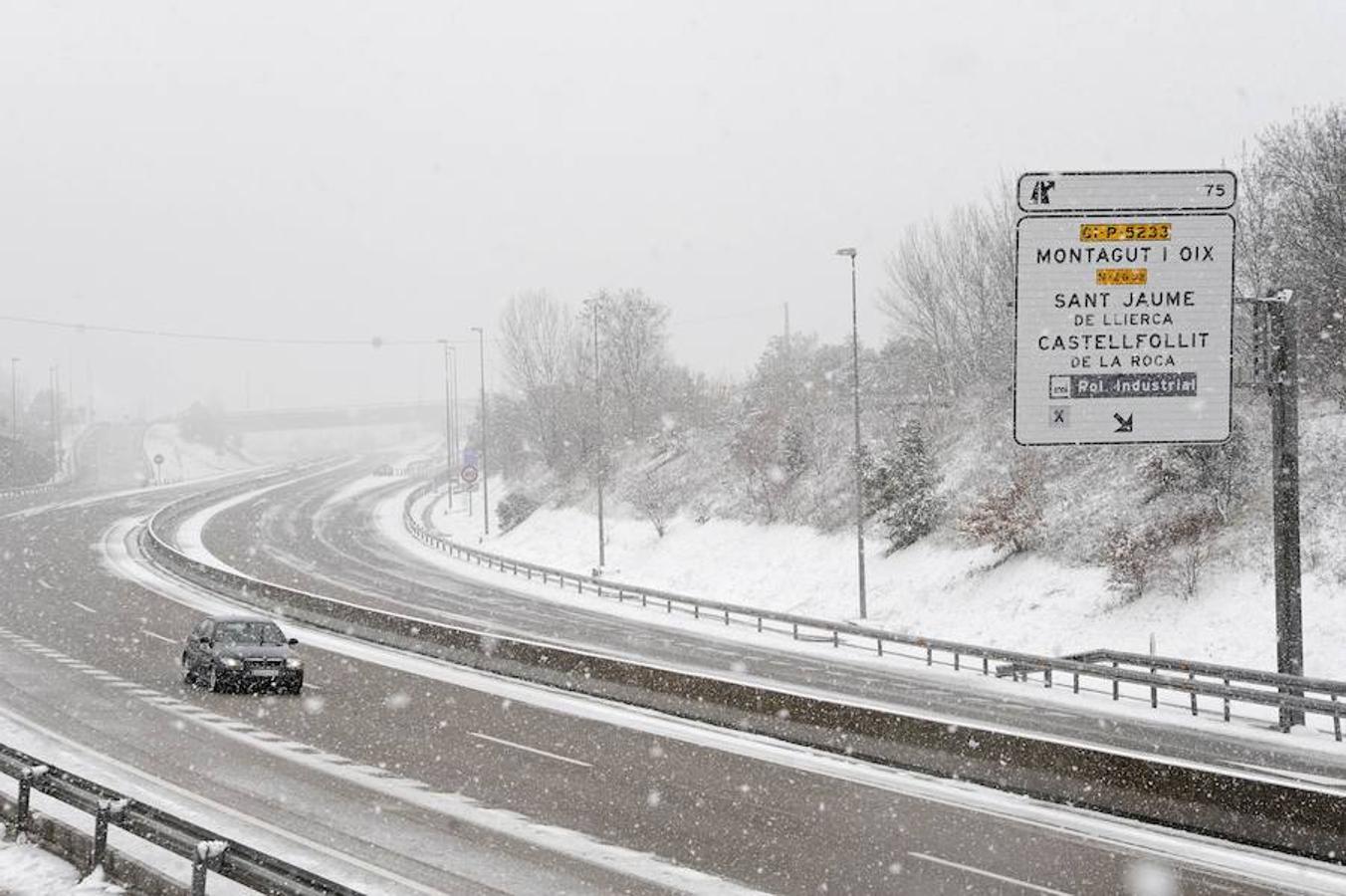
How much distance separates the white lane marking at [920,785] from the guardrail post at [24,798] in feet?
32.6

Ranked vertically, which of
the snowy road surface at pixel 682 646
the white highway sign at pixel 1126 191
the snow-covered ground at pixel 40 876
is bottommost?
the snowy road surface at pixel 682 646

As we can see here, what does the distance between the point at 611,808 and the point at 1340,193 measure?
2834cm

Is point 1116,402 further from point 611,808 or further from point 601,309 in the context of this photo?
point 601,309

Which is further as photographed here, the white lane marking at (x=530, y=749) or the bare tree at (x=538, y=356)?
Answer: the bare tree at (x=538, y=356)

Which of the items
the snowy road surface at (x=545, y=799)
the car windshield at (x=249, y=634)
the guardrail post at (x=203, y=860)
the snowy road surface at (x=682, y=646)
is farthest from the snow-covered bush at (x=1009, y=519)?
the guardrail post at (x=203, y=860)

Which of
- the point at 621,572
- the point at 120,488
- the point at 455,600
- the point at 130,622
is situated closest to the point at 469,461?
the point at 621,572

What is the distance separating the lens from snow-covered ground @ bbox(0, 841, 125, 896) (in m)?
12.5

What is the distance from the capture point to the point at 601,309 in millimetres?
94500

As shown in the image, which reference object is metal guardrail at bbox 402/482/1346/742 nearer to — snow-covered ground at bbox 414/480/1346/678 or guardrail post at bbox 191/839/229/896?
snow-covered ground at bbox 414/480/1346/678

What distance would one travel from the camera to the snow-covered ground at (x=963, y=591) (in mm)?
30766

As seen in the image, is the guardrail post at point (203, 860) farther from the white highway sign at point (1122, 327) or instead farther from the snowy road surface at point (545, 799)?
the white highway sign at point (1122, 327)

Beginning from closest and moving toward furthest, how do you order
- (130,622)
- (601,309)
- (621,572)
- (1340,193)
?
(1340,193), (130,622), (621,572), (601,309)

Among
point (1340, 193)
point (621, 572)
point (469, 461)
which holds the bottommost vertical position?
point (621, 572)

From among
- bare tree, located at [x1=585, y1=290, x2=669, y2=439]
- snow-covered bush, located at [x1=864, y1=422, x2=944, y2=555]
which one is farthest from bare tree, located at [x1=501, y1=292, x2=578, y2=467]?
snow-covered bush, located at [x1=864, y1=422, x2=944, y2=555]
